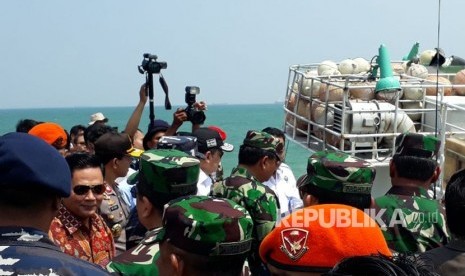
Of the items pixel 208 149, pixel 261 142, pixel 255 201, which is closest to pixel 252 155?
pixel 261 142

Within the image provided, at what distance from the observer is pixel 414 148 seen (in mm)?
4125

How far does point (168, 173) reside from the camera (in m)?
3.12

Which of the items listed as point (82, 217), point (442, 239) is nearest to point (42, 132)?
point (82, 217)

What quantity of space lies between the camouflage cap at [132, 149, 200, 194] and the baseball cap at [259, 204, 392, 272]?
0.92 metres

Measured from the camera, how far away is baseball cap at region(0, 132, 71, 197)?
2.12 meters

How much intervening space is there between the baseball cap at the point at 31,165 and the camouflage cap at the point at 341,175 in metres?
1.53

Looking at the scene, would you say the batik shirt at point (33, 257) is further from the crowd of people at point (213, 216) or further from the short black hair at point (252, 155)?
the short black hair at point (252, 155)

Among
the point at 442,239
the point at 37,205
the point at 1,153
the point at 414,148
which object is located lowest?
the point at 442,239

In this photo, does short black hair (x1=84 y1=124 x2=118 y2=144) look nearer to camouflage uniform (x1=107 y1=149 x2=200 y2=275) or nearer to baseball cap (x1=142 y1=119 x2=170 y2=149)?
baseball cap (x1=142 y1=119 x2=170 y2=149)

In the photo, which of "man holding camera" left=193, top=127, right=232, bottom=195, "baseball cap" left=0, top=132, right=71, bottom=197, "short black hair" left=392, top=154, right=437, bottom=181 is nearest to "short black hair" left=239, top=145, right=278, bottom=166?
"man holding camera" left=193, top=127, right=232, bottom=195

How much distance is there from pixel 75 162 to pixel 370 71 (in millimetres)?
5979

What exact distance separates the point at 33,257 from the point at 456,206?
1.67m

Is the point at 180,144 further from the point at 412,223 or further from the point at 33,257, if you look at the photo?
the point at 33,257

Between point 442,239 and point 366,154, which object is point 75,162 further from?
point 366,154
